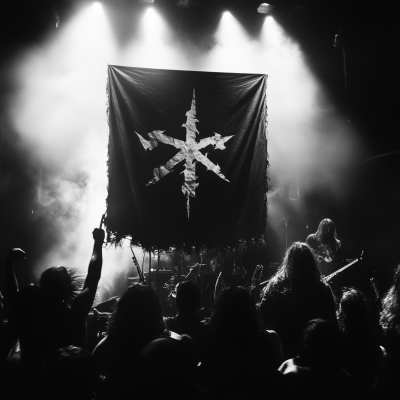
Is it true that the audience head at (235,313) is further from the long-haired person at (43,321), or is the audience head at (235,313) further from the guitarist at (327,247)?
the guitarist at (327,247)

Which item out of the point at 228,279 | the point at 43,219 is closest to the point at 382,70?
the point at 228,279

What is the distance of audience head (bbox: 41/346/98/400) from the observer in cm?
125

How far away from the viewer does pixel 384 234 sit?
6.10 metres

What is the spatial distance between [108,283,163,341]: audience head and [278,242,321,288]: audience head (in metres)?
1.11

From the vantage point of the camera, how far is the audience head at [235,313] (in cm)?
179

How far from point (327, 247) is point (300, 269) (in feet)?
9.07

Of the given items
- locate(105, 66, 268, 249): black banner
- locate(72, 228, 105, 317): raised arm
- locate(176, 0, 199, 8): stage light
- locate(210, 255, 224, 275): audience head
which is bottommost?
locate(210, 255, 224, 275): audience head

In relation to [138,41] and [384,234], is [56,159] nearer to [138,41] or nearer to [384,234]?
[138,41]

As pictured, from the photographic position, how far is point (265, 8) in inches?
270

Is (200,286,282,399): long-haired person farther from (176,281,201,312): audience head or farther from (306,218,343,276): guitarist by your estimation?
(306,218,343,276): guitarist

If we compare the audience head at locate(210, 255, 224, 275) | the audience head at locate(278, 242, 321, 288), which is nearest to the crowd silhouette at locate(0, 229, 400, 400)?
the audience head at locate(278, 242, 321, 288)

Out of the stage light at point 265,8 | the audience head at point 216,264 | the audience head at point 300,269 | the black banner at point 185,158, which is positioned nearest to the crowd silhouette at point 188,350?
the audience head at point 300,269

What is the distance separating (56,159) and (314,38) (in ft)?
19.6

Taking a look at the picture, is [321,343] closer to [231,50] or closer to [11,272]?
[11,272]
